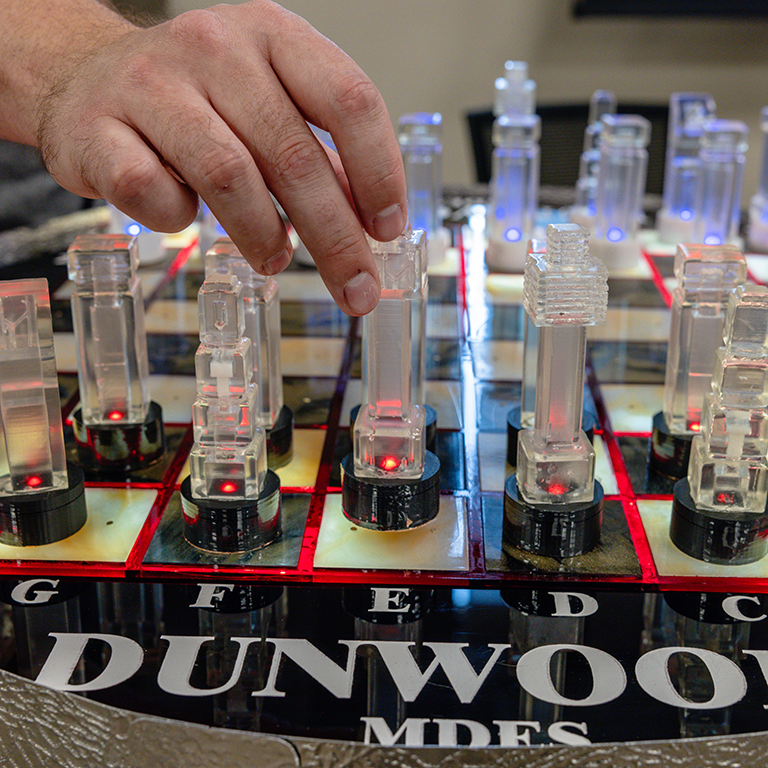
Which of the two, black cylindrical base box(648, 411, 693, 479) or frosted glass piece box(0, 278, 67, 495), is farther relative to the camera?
black cylindrical base box(648, 411, 693, 479)

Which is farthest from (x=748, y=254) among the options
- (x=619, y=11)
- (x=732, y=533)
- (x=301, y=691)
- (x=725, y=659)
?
(x=619, y=11)

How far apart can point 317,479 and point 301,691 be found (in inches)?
14.8

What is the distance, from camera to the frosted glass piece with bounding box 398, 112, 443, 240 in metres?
1.90

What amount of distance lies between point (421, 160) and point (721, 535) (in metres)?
1.17

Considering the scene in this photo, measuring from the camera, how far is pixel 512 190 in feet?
6.53

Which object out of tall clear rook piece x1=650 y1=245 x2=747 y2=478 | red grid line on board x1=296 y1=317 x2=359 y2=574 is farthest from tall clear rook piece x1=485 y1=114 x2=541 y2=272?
tall clear rook piece x1=650 y1=245 x2=747 y2=478

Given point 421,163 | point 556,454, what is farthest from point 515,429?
point 421,163

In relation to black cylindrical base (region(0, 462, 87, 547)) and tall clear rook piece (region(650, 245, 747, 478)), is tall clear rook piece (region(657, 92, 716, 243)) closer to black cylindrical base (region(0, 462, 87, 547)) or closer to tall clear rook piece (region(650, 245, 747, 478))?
tall clear rook piece (region(650, 245, 747, 478))

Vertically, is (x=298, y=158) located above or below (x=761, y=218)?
above

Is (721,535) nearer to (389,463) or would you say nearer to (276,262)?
(389,463)

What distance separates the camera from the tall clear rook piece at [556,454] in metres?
0.94

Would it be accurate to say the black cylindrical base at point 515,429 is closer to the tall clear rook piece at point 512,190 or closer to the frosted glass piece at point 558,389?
the frosted glass piece at point 558,389

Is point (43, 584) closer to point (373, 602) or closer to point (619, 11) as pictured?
point (373, 602)

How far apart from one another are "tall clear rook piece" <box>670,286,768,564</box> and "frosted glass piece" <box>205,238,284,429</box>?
51 centimetres
